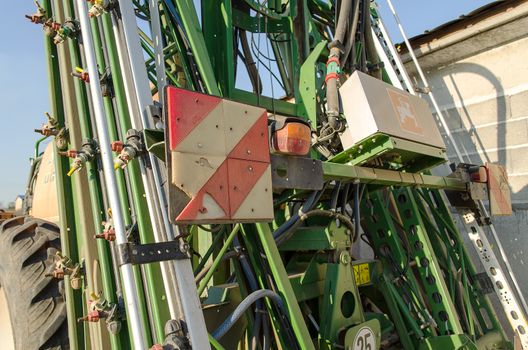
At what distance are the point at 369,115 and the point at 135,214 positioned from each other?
4.14 ft

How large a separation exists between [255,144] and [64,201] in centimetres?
135

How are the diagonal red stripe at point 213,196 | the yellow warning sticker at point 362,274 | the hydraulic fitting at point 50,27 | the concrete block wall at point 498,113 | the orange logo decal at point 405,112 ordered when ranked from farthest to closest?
1. the concrete block wall at point 498,113
2. the yellow warning sticker at point 362,274
3. the orange logo decal at point 405,112
4. the hydraulic fitting at point 50,27
5. the diagonal red stripe at point 213,196

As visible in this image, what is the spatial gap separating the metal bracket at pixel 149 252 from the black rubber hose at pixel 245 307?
40 centimetres

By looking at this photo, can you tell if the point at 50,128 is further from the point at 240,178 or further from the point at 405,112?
the point at 405,112

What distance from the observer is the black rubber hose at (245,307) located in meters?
1.78

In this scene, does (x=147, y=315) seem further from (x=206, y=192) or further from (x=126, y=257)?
(x=206, y=192)

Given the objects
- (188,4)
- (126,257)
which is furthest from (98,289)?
(188,4)

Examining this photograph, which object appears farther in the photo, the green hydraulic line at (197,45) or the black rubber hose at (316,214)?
the black rubber hose at (316,214)

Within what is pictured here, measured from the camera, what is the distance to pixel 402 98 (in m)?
2.52

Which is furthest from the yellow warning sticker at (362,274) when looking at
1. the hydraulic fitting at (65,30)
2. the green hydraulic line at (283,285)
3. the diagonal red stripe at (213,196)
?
the hydraulic fitting at (65,30)

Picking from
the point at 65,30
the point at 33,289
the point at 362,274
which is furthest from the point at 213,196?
the point at 33,289

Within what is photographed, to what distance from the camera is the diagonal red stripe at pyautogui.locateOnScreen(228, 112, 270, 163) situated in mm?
1625

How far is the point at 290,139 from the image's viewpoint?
5.88 ft

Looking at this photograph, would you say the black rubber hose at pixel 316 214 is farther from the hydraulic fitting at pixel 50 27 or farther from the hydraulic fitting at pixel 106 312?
the hydraulic fitting at pixel 50 27
